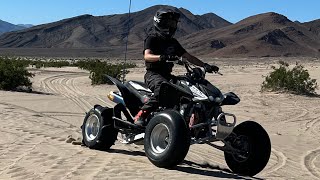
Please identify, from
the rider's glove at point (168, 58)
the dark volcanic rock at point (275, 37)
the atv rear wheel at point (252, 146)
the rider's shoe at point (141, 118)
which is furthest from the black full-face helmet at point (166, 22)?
the dark volcanic rock at point (275, 37)

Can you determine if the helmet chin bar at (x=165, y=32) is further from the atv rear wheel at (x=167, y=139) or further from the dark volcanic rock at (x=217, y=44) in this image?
the dark volcanic rock at (x=217, y=44)

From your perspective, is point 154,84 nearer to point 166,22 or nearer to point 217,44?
point 166,22

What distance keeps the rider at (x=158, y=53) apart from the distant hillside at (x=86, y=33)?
6098 inches

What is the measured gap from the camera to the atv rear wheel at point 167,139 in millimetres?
6453

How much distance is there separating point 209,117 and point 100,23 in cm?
18582

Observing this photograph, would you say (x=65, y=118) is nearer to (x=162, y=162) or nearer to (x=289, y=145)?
(x=289, y=145)

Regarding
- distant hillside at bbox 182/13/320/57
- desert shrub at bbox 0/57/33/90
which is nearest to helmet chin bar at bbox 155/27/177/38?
desert shrub at bbox 0/57/33/90

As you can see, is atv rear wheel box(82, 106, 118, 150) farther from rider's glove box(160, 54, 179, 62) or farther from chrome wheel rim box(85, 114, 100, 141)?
rider's glove box(160, 54, 179, 62)

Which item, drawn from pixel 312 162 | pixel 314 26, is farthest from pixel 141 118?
pixel 314 26

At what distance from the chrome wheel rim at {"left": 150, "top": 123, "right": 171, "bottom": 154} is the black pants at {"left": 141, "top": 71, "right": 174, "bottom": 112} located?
478mm

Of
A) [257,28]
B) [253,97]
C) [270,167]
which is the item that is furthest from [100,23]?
[270,167]

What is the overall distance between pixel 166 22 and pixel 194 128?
153cm

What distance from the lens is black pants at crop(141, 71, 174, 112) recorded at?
7.16 meters

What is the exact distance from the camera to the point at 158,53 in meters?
7.38
